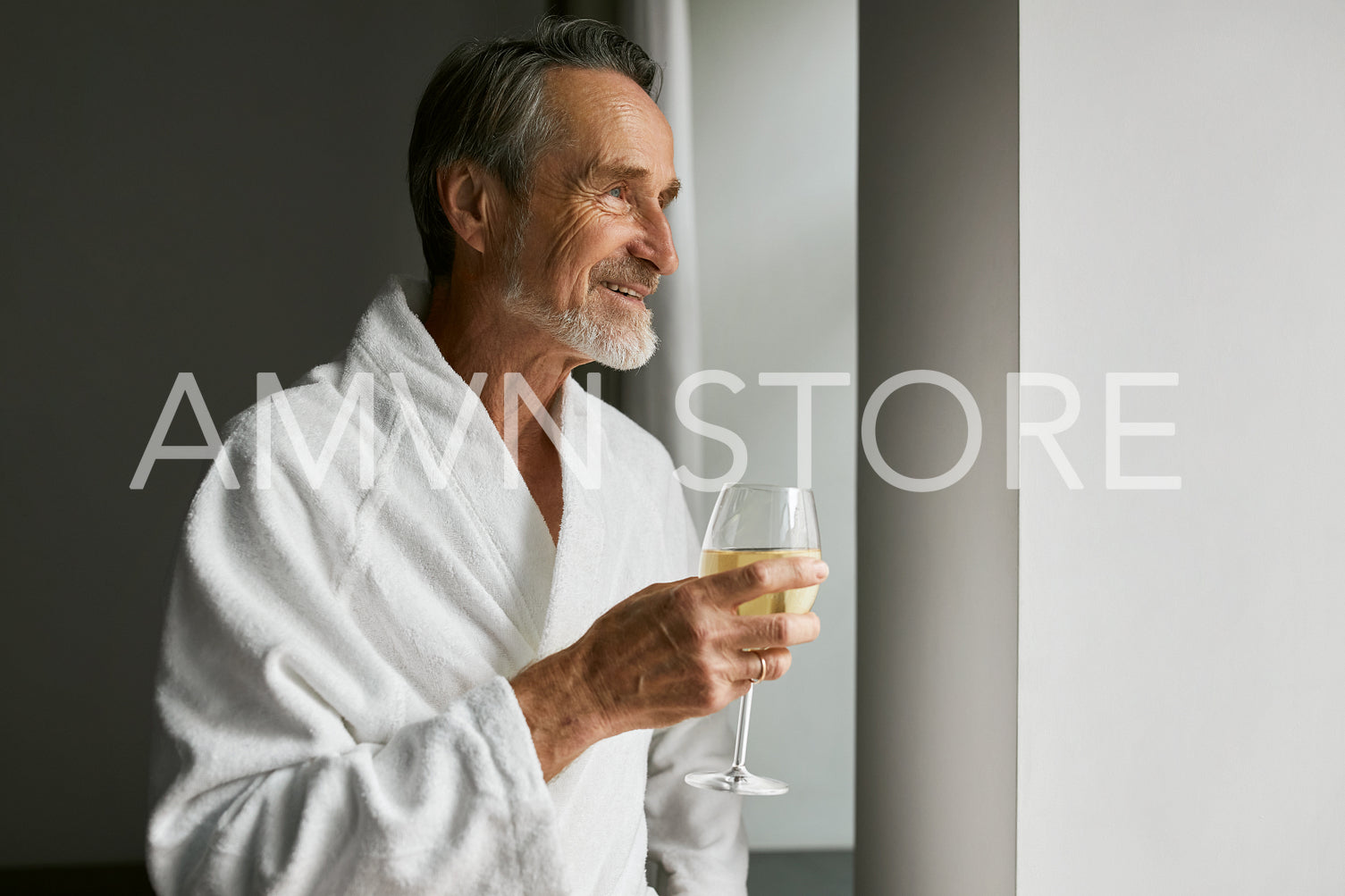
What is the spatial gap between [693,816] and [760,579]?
1.96 feet

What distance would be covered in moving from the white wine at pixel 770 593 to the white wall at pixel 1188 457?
22 cm

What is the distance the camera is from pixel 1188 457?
94 cm

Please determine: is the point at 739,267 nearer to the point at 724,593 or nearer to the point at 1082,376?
the point at 1082,376

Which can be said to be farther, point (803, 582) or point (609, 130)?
point (609, 130)

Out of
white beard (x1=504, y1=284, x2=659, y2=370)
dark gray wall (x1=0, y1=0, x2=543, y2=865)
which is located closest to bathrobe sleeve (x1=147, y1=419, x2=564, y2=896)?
white beard (x1=504, y1=284, x2=659, y2=370)

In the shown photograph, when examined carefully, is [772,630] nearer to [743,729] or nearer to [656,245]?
[743,729]

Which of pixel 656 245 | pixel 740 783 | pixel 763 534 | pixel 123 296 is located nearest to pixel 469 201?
pixel 656 245

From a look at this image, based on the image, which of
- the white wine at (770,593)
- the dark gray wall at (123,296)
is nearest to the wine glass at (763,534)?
the white wine at (770,593)

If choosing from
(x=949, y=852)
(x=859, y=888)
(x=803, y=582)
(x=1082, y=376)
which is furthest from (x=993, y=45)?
(x=859, y=888)

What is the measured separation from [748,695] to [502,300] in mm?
533

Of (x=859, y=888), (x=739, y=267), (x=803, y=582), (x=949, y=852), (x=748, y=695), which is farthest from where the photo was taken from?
(x=739, y=267)

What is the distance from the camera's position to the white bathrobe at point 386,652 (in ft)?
2.67

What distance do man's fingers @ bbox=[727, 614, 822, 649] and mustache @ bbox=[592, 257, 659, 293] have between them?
0.49 metres

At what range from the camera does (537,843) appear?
2.68 feet
